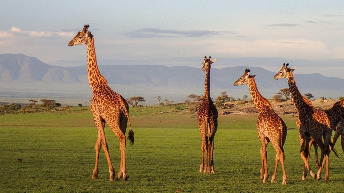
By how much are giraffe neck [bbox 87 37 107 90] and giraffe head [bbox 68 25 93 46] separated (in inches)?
4.9

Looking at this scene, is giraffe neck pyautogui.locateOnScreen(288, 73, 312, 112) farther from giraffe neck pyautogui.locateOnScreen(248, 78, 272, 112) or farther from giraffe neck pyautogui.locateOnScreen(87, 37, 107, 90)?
giraffe neck pyautogui.locateOnScreen(87, 37, 107, 90)

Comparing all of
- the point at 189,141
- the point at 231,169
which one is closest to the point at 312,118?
the point at 231,169

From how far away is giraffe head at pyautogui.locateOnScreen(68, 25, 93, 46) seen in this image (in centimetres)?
1864

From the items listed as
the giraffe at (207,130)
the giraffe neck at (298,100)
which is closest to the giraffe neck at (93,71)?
the giraffe at (207,130)

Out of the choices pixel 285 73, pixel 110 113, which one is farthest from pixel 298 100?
pixel 110 113

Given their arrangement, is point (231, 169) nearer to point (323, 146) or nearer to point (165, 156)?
point (323, 146)

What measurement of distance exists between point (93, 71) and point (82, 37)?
4.03 ft

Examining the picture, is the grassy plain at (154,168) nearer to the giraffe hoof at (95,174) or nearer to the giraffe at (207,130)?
the giraffe hoof at (95,174)

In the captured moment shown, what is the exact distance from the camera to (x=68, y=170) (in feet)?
64.0

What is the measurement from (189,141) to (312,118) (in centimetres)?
1789

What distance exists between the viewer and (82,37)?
18688 mm

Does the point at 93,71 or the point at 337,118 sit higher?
the point at 93,71

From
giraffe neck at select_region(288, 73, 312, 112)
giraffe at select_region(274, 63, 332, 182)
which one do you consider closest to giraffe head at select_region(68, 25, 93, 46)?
giraffe neck at select_region(288, 73, 312, 112)

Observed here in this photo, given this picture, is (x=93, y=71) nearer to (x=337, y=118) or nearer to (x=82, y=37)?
(x=82, y=37)
